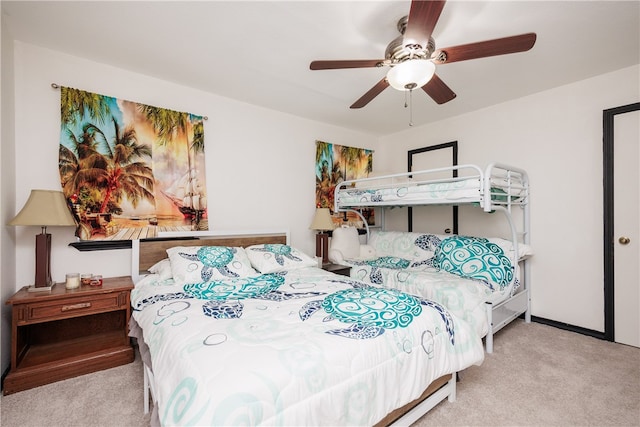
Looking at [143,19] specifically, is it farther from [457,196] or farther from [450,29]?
[457,196]

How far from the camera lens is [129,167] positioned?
247 cm

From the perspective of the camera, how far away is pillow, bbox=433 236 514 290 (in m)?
2.57

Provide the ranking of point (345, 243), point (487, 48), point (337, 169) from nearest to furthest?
point (487, 48) → point (345, 243) → point (337, 169)

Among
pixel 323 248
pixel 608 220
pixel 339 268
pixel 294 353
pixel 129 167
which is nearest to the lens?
pixel 294 353

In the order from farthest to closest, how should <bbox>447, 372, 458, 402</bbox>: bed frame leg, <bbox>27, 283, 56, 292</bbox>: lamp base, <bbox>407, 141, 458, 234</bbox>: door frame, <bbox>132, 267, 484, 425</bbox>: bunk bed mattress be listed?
1. <bbox>407, 141, 458, 234</bbox>: door frame
2. <bbox>27, 283, 56, 292</bbox>: lamp base
3. <bbox>447, 372, 458, 402</bbox>: bed frame leg
4. <bbox>132, 267, 484, 425</bbox>: bunk bed mattress

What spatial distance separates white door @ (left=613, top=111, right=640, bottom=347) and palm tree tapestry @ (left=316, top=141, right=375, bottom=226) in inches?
103

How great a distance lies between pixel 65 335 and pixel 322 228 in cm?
251

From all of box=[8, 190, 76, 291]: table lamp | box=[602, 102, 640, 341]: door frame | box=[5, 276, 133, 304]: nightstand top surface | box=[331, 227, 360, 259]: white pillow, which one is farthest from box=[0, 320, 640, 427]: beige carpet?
box=[331, 227, 360, 259]: white pillow

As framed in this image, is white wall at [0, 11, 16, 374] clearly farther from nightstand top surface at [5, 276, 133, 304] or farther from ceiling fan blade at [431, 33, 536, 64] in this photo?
ceiling fan blade at [431, 33, 536, 64]

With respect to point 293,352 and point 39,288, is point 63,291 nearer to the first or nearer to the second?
point 39,288

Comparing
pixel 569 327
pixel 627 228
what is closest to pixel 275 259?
pixel 569 327

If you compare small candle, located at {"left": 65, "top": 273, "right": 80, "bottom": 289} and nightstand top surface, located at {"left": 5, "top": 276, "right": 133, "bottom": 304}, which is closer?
nightstand top surface, located at {"left": 5, "top": 276, "right": 133, "bottom": 304}

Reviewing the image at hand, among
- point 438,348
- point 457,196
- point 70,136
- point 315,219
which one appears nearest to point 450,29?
point 457,196

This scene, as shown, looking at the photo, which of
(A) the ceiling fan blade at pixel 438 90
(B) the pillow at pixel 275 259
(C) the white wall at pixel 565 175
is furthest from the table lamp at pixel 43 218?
(C) the white wall at pixel 565 175
